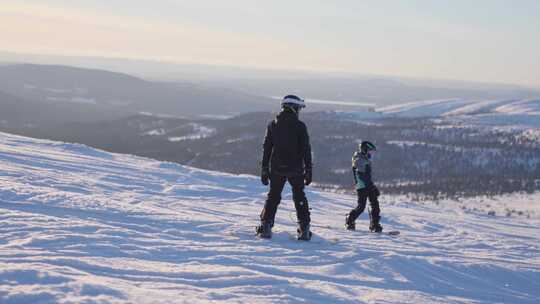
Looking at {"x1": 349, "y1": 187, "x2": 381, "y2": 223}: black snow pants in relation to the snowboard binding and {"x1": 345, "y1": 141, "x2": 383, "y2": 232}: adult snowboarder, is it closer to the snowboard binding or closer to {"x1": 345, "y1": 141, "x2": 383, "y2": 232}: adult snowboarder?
{"x1": 345, "y1": 141, "x2": 383, "y2": 232}: adult snowboarder

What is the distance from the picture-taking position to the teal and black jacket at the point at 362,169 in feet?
43.8

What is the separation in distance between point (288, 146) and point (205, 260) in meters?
3.16

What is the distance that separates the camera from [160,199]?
16.5 metres

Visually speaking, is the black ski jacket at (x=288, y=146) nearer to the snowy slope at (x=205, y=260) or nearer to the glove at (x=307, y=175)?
the glove at (x=307, y=175)

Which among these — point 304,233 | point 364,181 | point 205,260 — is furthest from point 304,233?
point 364,181

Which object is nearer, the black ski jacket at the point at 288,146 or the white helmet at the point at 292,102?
the white helmet at the point at 292,102

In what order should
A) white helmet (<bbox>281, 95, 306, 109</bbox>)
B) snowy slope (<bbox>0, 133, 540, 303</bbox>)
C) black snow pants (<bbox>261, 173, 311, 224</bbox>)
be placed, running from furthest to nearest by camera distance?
black snow pants (<bbox>261, 173, 311, 224</bbox>)
white helmet (<bbox>281, 95, 306, 109</bbox>)
snowy slope (<bbox>0, 133, 540, 303</bbox>)

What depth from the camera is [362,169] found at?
43.9 ft

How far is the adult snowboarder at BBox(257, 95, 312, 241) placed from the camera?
10430mm

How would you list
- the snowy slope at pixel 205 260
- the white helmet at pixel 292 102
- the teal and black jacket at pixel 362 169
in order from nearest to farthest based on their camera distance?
the snowy slope at pixel 205 260, the white helmet at pixel 292 102, the teal and black jacket at pixel 362 169

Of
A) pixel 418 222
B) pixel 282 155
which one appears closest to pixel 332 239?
pixel 282 155

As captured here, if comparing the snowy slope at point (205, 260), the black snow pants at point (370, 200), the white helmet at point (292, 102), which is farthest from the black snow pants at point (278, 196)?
the black snow pants at point (370, 200)

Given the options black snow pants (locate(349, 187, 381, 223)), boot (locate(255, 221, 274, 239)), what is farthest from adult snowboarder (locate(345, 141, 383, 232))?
boot (locate(255, 221, 274, 239))

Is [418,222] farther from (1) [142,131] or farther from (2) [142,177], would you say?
(1) [142,131]
